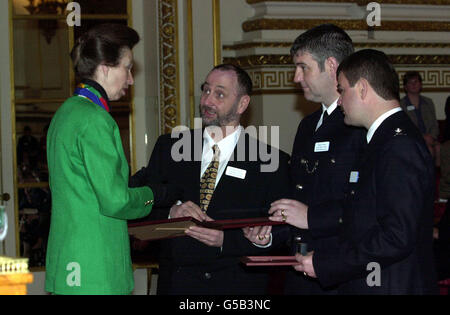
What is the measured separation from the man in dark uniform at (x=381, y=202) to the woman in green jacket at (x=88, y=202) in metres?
0.59

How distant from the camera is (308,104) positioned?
234 inches

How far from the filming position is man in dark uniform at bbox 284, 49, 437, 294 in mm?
2244

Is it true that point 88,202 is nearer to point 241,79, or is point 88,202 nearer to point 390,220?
point 390,220

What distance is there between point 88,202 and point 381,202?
89 centimetres

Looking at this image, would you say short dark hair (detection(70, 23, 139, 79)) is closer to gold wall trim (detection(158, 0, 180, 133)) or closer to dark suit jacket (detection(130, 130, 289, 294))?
dark suit jacket (detection(130, 130, 289, 294))

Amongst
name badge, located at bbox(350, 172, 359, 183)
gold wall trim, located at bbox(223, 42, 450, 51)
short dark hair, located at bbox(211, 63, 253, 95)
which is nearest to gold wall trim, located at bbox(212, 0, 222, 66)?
gold wall trim, located at bbox(223, 42, 450, 51)

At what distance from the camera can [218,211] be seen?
315 cm

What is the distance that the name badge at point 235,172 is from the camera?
3.19m

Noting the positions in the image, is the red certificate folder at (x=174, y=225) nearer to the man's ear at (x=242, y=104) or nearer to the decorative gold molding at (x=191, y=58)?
the man's ear at (x=242, y=104)

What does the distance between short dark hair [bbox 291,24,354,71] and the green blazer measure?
83 centimetres

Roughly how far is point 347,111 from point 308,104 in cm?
349

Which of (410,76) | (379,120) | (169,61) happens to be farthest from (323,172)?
(410,76)

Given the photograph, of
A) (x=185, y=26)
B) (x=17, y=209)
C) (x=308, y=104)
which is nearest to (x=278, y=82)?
(x=308, y=104)
